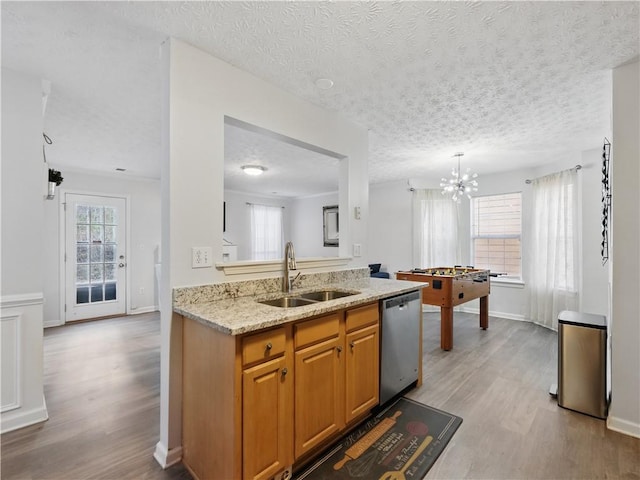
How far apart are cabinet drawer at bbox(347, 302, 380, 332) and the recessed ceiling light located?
1672mm

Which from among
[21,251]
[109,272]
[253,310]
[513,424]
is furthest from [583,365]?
[109,272]

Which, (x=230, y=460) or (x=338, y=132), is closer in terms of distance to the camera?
(x=230, y=460)

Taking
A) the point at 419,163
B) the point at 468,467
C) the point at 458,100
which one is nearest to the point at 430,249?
the point at 419,163

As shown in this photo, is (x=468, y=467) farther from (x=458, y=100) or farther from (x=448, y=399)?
(x=458, y=100)

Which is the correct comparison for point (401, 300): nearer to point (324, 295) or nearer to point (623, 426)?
point (324, 295)

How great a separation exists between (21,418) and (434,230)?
576 cm

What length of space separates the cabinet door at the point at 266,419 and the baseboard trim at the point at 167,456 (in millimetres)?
Answer: 669

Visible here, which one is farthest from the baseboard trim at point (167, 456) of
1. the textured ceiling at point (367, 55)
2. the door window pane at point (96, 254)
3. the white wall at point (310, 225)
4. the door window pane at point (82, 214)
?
the white wall at point (310, 225)

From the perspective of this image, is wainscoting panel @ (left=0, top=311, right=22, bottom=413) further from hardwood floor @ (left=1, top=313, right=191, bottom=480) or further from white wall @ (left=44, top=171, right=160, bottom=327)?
white wall @ (left=44, top=171, right=160, bottom=327)

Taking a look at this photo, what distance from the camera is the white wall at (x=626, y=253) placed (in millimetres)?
2055

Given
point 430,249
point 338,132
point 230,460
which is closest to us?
point 230,460

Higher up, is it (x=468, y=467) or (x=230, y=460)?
(x=230, y=460)

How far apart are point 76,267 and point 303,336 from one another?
16.9 feet

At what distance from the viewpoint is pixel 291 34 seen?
1778mm
